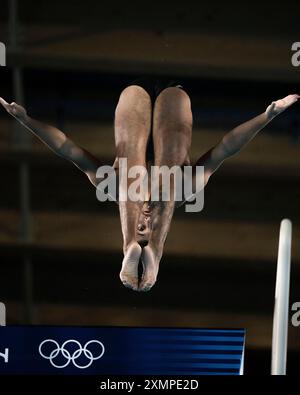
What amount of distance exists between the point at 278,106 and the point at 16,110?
1248 mm

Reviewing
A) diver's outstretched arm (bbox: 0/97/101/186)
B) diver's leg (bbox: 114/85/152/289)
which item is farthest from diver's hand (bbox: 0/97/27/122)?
diver's leg (bbox: 114/85/152/289)

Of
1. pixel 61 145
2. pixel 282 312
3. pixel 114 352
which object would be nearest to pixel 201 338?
pixel 114 352

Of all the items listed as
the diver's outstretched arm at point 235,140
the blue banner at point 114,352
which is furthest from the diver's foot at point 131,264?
the diver's outstretched arm at point 235,140

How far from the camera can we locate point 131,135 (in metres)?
3.35

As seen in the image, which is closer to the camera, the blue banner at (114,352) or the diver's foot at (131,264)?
the diver's foot at (131,264)

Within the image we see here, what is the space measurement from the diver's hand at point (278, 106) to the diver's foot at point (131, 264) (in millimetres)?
893

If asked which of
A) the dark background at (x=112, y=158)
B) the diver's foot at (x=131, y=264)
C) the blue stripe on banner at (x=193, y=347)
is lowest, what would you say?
the blue stripe on banner at (x=193, y=347)

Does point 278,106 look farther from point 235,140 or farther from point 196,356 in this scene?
point 196,356

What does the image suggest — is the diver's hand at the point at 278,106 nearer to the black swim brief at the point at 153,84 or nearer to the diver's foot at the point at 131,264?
the black swim brief at the point at 153,84

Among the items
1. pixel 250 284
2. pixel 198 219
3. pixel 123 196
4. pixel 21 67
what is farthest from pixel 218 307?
pixel 21 67

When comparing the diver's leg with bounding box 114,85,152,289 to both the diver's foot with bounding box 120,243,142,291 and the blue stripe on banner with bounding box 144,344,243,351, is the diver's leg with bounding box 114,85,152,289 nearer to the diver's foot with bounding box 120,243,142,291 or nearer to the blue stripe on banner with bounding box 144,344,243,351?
the diver's foot with bounding box 120,243,142,291

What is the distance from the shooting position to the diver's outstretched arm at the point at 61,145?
3346mm

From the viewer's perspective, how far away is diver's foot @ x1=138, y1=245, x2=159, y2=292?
3246 mm
